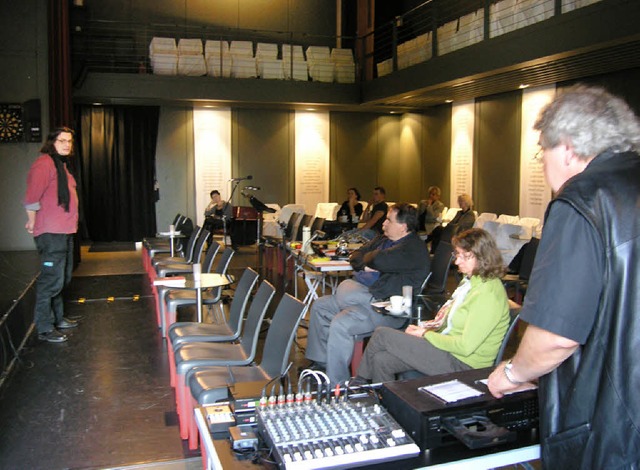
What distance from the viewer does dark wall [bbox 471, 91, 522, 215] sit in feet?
34.1

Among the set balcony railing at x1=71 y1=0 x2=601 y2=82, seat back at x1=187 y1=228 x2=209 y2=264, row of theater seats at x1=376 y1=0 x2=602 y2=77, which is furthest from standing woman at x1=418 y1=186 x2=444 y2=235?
seat back at x1=187 y1=228 x2=209 y2=264

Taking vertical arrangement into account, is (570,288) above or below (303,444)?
above

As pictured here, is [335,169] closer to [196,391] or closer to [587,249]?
[196,391]

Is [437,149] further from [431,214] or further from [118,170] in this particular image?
[118,170]

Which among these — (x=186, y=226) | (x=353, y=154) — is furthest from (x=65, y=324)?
(x=353, y=154)

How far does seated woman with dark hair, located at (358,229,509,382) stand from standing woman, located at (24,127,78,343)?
324 centimetres

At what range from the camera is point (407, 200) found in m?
14.3

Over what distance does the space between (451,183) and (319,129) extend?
3350 mm

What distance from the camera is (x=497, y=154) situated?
35.7 feet

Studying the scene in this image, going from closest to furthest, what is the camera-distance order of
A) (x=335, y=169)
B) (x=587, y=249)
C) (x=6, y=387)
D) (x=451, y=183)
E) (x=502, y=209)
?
(x=587, y=249)
(x=6, y=387)
(x=502, y=209)
(x=451, y=183)
(x=335, y=169)

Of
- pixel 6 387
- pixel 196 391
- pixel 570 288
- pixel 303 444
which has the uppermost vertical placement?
pixel 570 288

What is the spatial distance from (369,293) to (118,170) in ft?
32.7

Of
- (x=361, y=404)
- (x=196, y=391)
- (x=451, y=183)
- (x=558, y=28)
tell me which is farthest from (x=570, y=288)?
(x=451, y=183)

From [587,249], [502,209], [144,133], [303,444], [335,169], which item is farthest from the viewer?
[335,169]
